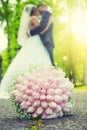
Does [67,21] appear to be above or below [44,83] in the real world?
below

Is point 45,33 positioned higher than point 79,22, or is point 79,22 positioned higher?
point 45,33

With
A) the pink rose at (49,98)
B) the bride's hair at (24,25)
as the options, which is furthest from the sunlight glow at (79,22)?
the pink rose at (49,98)

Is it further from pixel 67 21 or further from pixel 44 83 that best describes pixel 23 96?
pixel 67 21

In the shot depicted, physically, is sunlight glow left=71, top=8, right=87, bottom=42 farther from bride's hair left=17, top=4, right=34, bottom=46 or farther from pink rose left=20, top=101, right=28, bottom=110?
pink rose left=20, top=101, right=28, bottom=110

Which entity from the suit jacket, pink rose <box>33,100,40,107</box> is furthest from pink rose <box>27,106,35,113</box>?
the suit jacket

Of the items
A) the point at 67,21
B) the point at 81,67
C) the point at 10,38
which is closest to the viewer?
the point at 10,38

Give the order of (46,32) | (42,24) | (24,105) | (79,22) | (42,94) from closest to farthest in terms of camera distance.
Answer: (42,94) < (24,105) < (42,24) < (46,32) < (79,22)

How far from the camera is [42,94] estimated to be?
8.90 metres

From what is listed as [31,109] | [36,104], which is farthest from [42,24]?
[36,104]

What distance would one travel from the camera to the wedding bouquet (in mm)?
8914

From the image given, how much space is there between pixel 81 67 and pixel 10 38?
1106 inches

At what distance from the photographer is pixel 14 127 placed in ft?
27.6

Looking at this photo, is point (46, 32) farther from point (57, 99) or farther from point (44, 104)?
point (44, 104)

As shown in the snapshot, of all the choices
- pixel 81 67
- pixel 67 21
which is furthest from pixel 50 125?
pixel 81 67
